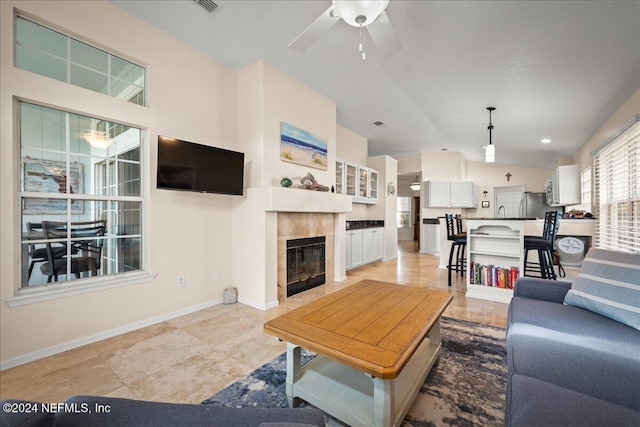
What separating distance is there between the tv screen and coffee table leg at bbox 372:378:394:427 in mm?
2562

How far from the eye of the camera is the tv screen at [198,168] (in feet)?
8.96

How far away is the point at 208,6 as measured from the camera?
2.45 metres

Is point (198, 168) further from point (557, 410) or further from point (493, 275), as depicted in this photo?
point (493, 275)

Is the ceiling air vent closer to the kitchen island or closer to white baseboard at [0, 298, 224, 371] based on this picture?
white baseboard at [0, 298, 224, 371]

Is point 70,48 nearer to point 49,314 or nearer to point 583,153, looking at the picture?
point 49,314

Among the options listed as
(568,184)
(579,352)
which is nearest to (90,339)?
(579,352)

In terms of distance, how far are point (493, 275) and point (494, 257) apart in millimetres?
276

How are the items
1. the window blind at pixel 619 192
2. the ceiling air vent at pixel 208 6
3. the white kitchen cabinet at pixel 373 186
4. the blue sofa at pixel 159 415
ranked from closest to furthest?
the blue sofa at pixel 159 415, the ceiling air vent at pixel 208 6, the window blind at pixel 619 192, the white kitchen cabinet at pixel 373 186

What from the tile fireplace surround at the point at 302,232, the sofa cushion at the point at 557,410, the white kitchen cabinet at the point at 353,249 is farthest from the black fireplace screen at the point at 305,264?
the sofa cushion at the point at 557,410

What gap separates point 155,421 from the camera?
2.63 ft

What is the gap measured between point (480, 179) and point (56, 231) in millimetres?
9147

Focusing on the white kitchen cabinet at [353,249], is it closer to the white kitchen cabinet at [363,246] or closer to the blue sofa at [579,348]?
the white kitchen cabinet at [363,246]

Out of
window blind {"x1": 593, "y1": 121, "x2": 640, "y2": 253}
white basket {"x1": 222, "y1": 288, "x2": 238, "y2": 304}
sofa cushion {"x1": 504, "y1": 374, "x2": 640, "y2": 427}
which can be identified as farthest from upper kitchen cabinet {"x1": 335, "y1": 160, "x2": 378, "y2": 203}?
sofa cushion {"x1": 504, "y1": 374, "x2": 640, "y2": 427}

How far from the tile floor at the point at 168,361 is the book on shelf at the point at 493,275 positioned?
1.44ft
